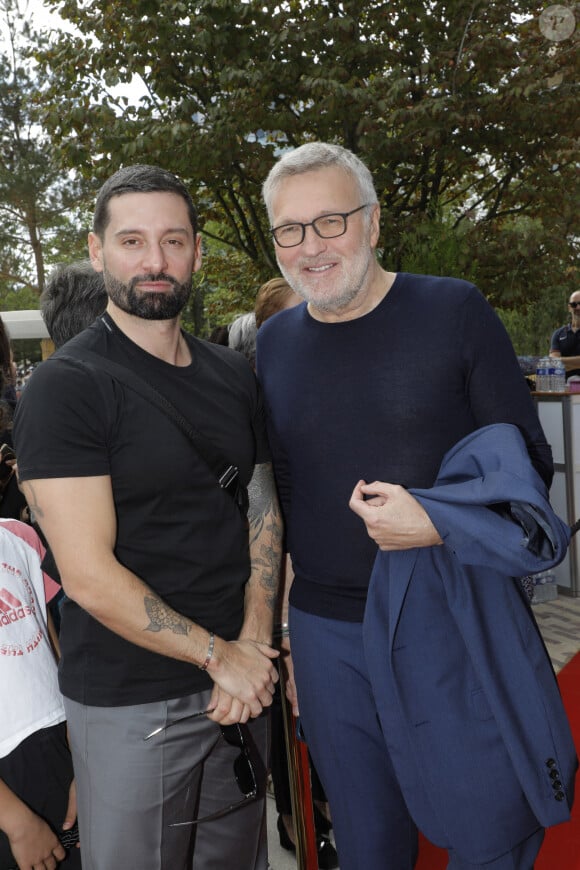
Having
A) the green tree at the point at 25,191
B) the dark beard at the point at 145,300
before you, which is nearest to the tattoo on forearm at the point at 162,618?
the dark beard at the point at 145,300

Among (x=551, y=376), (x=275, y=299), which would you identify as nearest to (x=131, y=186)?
(x=275, y=299)

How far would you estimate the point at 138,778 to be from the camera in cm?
164

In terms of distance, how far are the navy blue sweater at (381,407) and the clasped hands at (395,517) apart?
0.23m

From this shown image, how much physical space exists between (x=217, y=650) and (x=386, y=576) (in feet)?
1.31

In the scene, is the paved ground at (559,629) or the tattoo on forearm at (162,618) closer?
the tattoo on forearm at (162,618)

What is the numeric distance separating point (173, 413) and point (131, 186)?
54cm

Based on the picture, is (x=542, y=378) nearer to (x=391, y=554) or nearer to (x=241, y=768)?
(x=391, y=554)

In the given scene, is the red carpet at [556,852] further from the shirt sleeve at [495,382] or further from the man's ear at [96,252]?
the man's ear at [96,252]

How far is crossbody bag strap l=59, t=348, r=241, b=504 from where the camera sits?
161 cm

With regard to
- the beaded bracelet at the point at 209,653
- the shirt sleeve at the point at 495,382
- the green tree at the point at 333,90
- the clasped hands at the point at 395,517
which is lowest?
the beaded bracelet at the point at 209,653

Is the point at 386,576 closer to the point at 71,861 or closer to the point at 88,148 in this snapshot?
the point at 71,861

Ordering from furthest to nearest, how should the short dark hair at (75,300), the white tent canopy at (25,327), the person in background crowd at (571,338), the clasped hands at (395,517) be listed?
1. the white tent canopy at (25,327)
2. the person in background crowd at (571,338)
3. the short dark hair at (75,300)
4. the clasped hands at (395,517)

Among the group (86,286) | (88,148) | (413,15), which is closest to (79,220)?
(88,148)

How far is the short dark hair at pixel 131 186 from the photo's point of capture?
175cm
